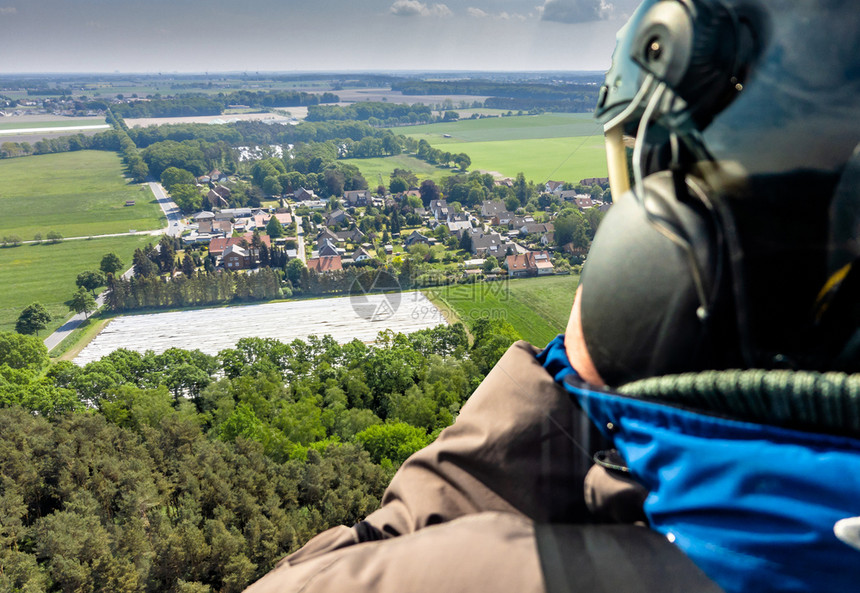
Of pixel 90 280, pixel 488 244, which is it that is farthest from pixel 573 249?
pixel 90 280

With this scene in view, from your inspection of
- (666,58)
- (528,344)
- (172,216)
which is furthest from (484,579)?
(172,216)

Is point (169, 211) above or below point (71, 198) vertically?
below

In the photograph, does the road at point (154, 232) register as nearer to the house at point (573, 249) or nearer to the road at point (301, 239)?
the road at point (301, 239)

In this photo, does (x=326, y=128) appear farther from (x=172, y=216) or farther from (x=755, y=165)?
(x=755, y=165)

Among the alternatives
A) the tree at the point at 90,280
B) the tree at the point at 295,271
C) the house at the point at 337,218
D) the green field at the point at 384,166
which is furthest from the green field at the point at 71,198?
the tree at the point at 295,271

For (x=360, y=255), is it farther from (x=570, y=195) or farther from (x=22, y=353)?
(x=570, y=195)

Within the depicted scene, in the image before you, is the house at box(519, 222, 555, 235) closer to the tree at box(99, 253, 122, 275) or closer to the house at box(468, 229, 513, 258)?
the house at box(468, 229, 513, 258)

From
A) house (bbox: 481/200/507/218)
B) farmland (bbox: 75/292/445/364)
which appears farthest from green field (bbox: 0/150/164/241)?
house (bbox: 481/200/507/218)
